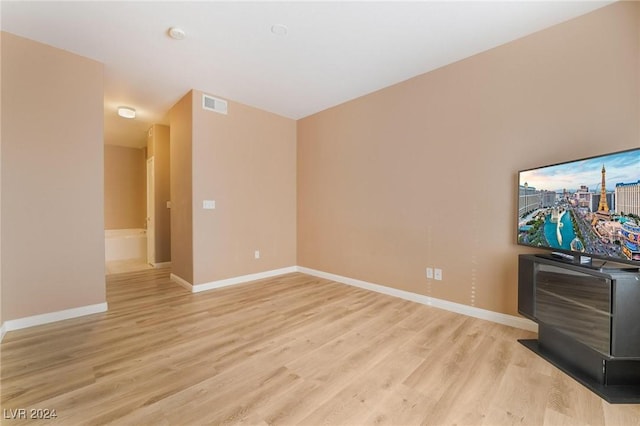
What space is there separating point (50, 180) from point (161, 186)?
2614 mm

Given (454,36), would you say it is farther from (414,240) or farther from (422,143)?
(414,240)

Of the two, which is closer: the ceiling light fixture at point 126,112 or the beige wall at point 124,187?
the ceiling light fixture at point 126,112

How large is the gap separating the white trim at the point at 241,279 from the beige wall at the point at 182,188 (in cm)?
17

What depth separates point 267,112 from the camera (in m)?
4.40

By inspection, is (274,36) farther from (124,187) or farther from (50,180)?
(124,187)

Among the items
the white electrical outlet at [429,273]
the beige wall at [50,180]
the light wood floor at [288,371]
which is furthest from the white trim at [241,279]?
the white electrical outlet at [429,273]

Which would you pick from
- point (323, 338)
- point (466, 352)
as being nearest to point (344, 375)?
point (323, 338)

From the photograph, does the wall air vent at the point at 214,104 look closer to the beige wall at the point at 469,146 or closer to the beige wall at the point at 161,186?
the beige wall at the point at 469,146

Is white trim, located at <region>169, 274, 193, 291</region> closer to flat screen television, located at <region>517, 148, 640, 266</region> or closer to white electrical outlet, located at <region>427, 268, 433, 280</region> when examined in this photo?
white electrical outlet, located at <region>427, 268, 433, 280</region>

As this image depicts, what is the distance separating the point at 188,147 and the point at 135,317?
2.24 metres

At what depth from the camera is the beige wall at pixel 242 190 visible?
144 inches

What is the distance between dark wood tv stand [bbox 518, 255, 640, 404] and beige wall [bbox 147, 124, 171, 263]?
5.77m

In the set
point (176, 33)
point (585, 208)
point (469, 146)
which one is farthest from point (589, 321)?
point (176, 33)

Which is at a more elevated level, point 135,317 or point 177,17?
point 177,17
